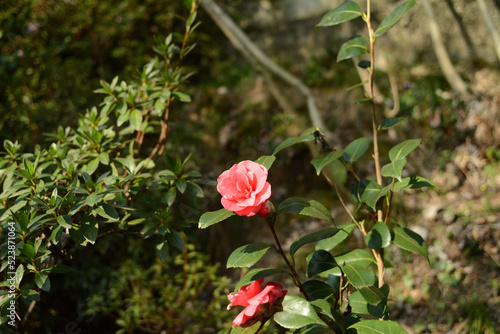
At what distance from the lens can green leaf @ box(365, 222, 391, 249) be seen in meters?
1.05

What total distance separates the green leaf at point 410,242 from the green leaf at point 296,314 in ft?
1.12

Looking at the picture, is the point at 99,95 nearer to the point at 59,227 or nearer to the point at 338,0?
the point at 59,227

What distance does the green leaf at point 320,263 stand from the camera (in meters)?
1.07

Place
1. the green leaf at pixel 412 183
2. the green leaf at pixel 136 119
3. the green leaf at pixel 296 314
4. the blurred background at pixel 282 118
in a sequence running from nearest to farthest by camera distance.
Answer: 1. the green leaf at pixel 296 314
2. the green leaf at pixel 412 183
3. the green leaf at pixel 136 119
4. the blurred background at pixel 282 118

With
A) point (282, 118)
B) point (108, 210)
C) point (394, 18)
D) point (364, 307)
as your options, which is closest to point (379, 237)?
point (364, 307)

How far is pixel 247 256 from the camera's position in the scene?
0.99 meters

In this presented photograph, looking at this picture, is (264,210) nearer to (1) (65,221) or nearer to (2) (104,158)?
(1) (65,221)

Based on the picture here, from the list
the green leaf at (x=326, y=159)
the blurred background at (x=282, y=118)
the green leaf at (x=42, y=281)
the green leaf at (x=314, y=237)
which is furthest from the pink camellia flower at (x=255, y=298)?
the blurred background at (x=282, y=118)

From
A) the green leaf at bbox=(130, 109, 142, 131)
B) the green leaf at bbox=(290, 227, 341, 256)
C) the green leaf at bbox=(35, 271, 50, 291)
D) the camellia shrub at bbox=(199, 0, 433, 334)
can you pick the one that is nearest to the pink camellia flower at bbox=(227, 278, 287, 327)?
the camellia shrub at bbox=(199, 0, 433, 334)

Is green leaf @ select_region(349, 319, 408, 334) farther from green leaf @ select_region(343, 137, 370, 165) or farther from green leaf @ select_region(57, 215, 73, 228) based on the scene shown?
green leaf @ select_region(57, 215, 73, 228)

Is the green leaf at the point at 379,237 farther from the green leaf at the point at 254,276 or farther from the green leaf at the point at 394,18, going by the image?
the green leaf at the point at 394,18

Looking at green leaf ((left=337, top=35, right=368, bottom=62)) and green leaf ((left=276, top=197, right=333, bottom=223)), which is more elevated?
green leaf ((left=337, top=35, right=368, bottom=62))

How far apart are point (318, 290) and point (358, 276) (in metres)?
0.14

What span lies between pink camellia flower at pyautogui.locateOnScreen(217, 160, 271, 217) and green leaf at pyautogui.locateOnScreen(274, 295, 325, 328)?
0.23m
